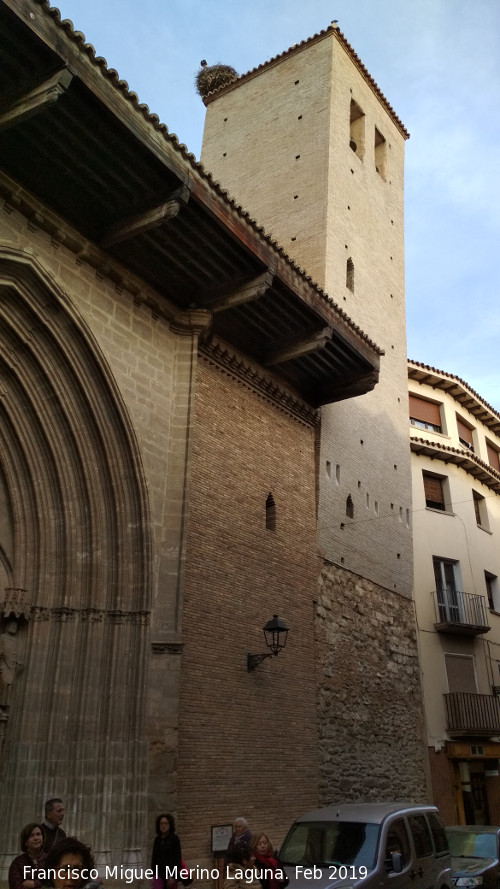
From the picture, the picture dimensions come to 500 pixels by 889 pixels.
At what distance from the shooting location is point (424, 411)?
19.2 metres

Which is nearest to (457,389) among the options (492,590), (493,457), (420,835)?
(493,457)

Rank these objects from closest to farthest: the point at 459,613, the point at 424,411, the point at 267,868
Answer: the point at 267,868 < the point at 459,613 < the point at 424,411

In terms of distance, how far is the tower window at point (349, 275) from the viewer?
48.9 feet

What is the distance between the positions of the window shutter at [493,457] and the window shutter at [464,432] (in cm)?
111

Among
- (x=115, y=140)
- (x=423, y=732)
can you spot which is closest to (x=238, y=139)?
(x=115, y=140)

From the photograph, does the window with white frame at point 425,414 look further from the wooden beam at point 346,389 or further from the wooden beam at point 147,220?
the wooden beam at point 147,220

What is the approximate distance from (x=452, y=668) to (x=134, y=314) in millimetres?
11011

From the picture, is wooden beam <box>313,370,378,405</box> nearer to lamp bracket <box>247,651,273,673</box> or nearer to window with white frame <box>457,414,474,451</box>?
lamp bracket <box>247,651,273,673</box>

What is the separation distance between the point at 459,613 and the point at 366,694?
524 centimetres

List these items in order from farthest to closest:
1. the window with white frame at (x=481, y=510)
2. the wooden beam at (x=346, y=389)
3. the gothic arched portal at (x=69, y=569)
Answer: the window with white frame at (x=481, y=510) < the wooden beam at (x=346, y=389) < the gothic arched portal at (x=69, y=569)

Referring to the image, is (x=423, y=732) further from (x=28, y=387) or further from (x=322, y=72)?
(x=322, y=72)

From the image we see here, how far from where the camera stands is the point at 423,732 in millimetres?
13797

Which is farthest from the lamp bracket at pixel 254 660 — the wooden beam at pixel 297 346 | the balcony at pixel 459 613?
the balcony at pixel 459 613

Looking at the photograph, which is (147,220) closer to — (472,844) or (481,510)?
(472,844)
